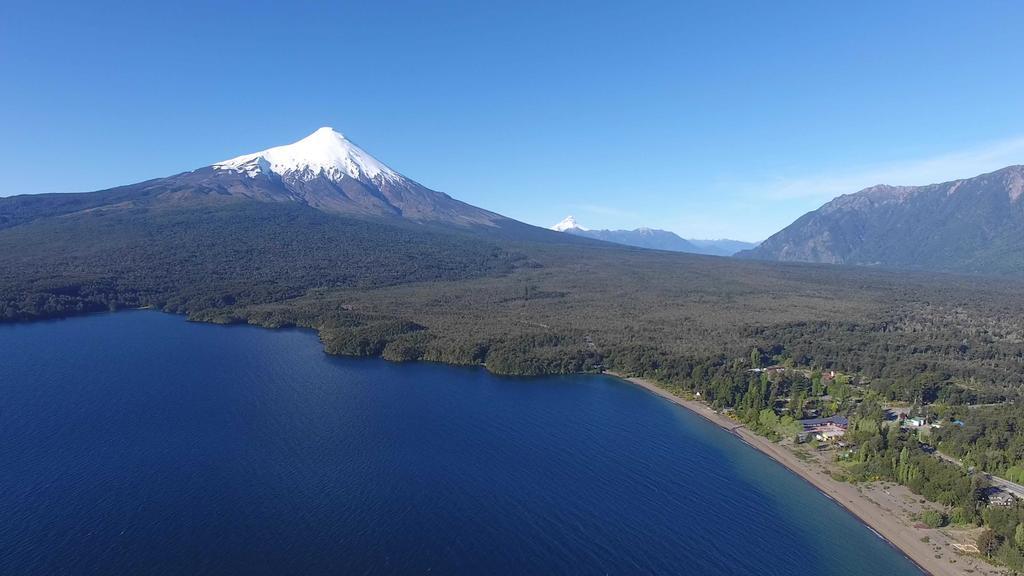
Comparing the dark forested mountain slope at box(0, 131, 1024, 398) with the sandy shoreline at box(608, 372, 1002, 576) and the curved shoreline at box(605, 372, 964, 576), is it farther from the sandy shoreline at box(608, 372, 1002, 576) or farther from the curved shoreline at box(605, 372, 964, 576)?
the sandy shoreline at box(608, 372, 1002, 576)

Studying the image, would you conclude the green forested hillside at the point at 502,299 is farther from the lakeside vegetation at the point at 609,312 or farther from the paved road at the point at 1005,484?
the paved road at the point at 1005,484

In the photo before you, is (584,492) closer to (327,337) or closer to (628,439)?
(628,439)

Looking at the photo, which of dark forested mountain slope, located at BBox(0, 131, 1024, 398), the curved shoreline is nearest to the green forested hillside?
dark forested mountain slope, located at BBox(0, 131, 1024, 398)

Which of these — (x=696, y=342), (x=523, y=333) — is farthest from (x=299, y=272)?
(x=696, y=342)

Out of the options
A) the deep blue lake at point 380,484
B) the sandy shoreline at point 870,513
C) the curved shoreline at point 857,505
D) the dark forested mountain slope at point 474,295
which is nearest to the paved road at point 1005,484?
the sandy shoreline at point 870,513

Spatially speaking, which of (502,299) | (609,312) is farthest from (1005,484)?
(502,299)

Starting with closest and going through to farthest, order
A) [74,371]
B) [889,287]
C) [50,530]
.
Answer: [50,530]
[74,371]
[889,287]
